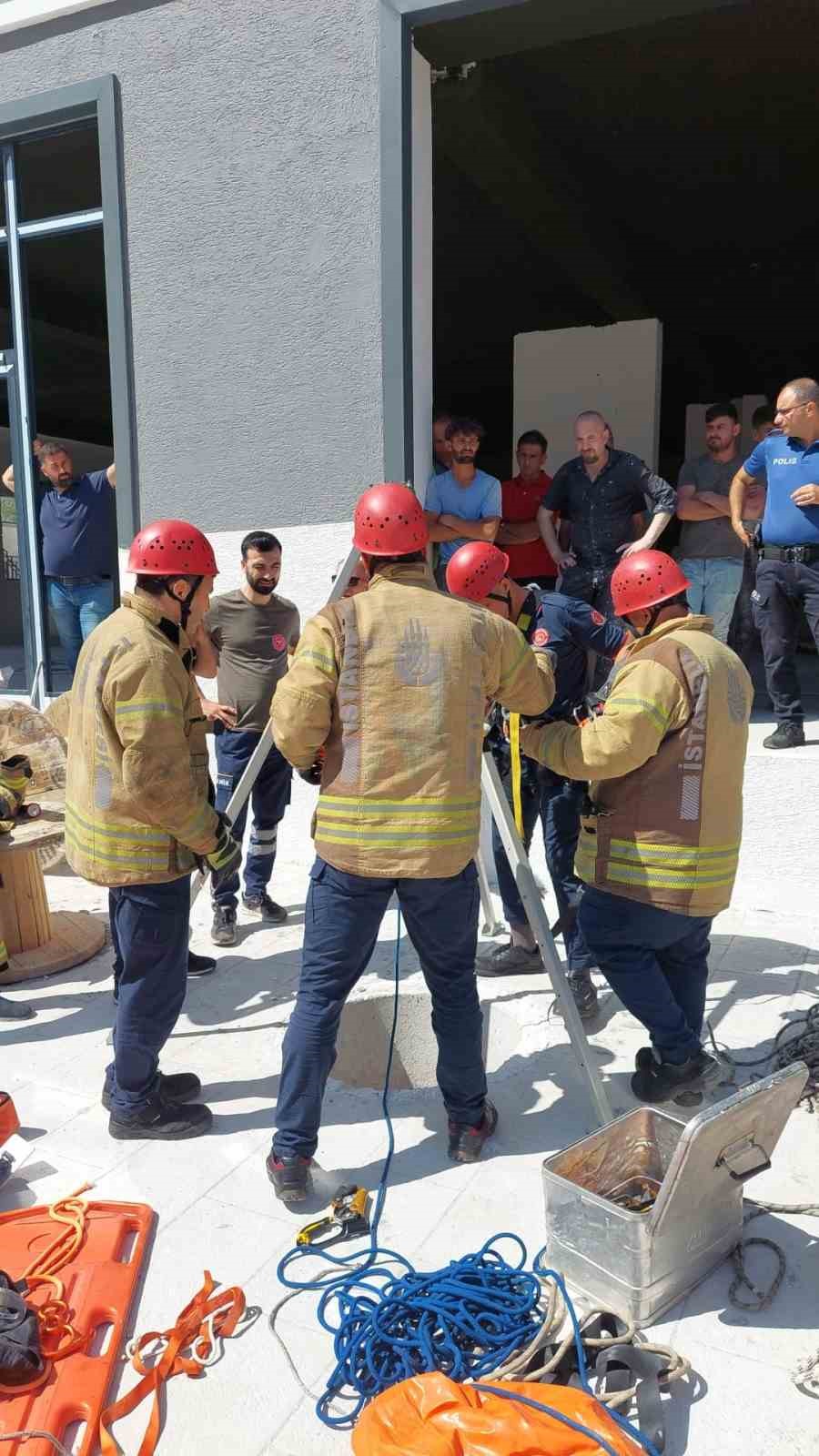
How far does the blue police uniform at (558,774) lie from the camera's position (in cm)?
394

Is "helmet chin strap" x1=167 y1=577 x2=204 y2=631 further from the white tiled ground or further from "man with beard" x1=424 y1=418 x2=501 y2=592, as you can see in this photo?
"man with beard" x1=424 y1=418 x2=501 y2=592

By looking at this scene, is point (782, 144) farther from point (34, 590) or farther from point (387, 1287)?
point (387, 1287)

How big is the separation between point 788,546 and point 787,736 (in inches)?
37.6

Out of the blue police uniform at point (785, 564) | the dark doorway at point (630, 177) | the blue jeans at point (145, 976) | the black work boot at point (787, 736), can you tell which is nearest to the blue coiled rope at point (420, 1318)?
the blue jeans at point (145, 976)

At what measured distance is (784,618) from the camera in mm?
5352

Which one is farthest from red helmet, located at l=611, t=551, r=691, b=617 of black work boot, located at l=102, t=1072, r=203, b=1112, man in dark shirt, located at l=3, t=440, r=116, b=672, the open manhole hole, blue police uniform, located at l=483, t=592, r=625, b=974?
man in dark shirt, located at l=3, t=440, r=116, b=672

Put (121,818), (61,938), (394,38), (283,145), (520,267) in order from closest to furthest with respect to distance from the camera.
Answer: (121,818) → (61,938) → (394,38) → (283,145) → (520,267)

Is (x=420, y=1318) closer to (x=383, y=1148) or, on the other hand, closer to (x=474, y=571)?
(x=383, y=1148)

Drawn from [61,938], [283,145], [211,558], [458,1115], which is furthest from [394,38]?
[458,1115]

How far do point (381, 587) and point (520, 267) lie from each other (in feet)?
32.1

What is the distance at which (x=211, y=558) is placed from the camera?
3.26 m

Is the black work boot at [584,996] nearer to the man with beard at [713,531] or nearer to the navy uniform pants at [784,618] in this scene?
the navy uniform pants at [784,618]

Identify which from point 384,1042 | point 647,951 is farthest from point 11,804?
point 647,951

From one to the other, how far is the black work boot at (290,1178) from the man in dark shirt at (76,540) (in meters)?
4.43
